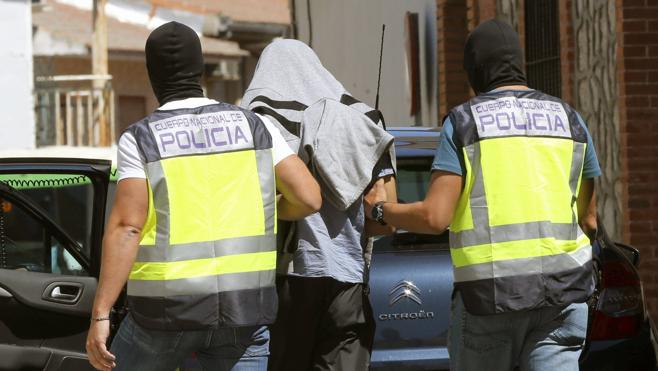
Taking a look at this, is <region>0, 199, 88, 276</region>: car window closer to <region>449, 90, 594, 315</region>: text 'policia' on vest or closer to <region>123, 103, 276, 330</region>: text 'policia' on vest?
<region>123, 103, 276, 330</region>: text 'policia' on vest

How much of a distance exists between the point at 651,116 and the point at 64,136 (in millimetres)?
22621

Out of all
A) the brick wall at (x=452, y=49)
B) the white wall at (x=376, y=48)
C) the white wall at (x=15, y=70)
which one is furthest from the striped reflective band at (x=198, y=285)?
the white wall at (x=15, y=70)

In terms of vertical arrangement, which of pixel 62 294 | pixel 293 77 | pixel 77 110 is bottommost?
pixel 62 294

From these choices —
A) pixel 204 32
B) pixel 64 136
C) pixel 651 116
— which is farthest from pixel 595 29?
pixel 204 32

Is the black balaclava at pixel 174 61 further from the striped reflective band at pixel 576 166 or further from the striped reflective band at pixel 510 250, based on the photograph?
the striped reflective band at pixel 576 166

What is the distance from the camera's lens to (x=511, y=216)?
4625 millimetres

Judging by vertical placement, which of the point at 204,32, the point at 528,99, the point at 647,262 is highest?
the point at 204,32

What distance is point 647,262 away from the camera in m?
10.9

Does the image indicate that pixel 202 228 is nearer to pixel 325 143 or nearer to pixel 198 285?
pixel 198 285

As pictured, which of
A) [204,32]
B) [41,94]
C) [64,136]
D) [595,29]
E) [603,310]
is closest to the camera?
[603,310]

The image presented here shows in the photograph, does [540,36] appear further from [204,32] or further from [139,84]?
[139,84]

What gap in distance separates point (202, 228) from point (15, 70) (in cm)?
2478

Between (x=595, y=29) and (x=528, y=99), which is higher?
(x=595, y=29)

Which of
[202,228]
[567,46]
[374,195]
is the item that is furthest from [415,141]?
[567,46]
